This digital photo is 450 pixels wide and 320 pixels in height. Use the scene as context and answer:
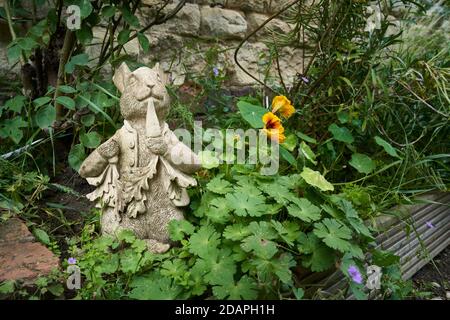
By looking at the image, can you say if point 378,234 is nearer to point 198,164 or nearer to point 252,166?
point 252,166

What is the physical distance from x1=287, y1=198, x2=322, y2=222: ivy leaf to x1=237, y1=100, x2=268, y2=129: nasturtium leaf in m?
0.55

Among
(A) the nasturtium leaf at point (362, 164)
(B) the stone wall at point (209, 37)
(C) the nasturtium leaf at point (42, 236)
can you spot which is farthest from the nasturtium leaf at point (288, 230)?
(B) the stone wall at point (209, 37)

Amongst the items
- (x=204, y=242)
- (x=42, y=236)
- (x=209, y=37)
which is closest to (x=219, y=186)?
(x=204, y=242)

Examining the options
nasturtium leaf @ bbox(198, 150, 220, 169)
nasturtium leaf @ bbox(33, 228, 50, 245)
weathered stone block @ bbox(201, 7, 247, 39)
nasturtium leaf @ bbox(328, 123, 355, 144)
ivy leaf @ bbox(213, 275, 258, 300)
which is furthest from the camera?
weathered stone block @ bbox(201, 7, 247, 39)

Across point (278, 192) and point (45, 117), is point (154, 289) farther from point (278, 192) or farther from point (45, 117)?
point (45, 117)

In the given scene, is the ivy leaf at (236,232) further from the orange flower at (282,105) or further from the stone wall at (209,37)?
the stone wall at (209,37)

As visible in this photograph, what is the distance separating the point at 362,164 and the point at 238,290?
115cm

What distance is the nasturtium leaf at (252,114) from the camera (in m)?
2.01

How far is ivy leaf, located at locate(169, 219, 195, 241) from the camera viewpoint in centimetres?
160

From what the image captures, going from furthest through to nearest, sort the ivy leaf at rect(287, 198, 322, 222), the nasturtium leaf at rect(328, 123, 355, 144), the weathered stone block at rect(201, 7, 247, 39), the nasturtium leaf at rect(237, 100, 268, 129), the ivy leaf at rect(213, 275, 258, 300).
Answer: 1. the weathered stone block at rect(201, 7, 247, 39)
2. the nasturtium leaf at rect(328, 123, 355, 144)
3. the nasturtium leaf at rect(237, 100, 268, 129)
4. the ivy leaf at rect(287, 198, 322, 222)
5. the ivy leaf at rect(213, 275, 258, 300)

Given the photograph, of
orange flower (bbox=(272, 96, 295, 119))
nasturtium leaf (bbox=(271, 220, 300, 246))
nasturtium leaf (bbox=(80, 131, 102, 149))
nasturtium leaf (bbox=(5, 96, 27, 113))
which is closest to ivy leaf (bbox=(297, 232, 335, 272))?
nasturtium leaf (bbox=(271, 220, 300, 246))

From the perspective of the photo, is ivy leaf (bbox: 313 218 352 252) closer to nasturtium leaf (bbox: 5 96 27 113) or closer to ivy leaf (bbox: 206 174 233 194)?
ivy leaf (bbox: 206 174 233 194)
